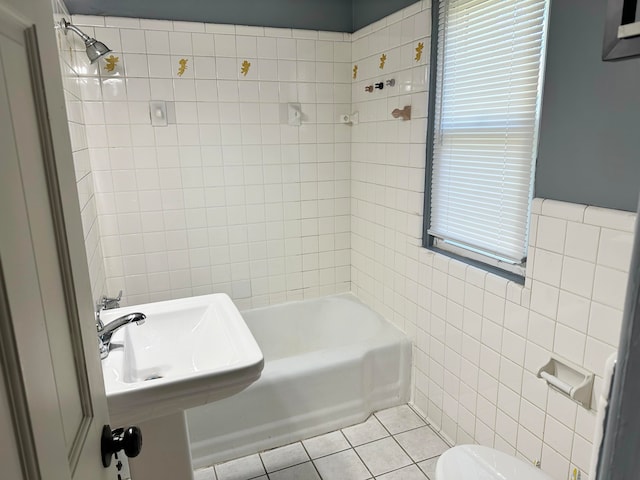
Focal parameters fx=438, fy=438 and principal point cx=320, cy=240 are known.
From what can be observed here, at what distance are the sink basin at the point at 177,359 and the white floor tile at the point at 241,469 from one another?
702mm

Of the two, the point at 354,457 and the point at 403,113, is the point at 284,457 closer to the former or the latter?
the point at 354,457

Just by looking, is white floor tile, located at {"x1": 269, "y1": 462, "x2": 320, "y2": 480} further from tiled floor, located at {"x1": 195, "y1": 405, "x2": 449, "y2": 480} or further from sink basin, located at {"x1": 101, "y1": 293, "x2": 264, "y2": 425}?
sink basin, located at {"x1": 101, "y1": 293, "x2": 264, "y2": 425}

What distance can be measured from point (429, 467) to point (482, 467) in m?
0.64

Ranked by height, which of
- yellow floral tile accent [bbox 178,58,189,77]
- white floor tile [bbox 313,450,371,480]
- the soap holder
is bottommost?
white floor tile [bbox 313,450,371,480]

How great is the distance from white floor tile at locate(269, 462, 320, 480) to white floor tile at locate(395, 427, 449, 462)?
0.48 m

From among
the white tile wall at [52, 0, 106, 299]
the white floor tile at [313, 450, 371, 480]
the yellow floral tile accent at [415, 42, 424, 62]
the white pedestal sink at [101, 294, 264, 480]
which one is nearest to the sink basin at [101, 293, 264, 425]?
the white pedestal sink at [101, 294, 264, 480]

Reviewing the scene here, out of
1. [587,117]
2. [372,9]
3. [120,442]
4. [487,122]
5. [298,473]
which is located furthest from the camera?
[372,9]

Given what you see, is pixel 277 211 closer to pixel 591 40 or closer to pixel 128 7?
pixel 128 7

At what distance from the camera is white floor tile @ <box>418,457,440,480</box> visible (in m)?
1.99

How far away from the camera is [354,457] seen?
212cm

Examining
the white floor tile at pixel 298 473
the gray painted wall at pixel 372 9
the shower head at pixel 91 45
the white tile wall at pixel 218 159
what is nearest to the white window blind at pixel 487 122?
the gray painted wall at pixel 372 9

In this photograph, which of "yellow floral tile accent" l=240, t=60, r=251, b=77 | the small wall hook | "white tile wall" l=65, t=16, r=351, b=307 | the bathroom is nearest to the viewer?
the bathroom

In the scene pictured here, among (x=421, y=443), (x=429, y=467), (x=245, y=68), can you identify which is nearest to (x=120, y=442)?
(x=429, y=467)

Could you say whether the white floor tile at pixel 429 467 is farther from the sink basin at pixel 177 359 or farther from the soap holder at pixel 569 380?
the sink basin at pixel 177 359
